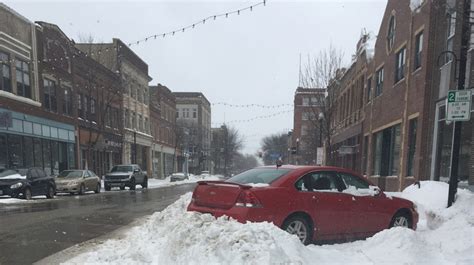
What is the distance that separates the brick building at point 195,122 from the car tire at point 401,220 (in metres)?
60.9

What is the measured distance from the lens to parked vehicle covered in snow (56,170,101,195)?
19719 millimetres

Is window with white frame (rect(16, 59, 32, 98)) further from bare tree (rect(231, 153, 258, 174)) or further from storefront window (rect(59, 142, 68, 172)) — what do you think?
bare tree (rect(231, 153, 258, 174))

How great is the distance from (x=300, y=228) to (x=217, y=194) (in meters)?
1.47

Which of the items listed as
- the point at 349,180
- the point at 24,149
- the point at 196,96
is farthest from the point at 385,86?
the point at 196,96

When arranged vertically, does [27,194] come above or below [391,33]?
below

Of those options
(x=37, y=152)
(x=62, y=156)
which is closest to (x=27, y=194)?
(x=37, y=152)

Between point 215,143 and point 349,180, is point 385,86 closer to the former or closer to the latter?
point 349,180

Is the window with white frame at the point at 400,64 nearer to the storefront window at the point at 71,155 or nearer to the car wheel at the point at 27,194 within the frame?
the car wheel at the point at 27,194

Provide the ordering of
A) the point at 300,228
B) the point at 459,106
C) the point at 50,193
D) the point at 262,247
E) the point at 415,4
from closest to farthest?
the point at 262,247, the point at 300,228, the point at 459,106, the point at 415,4, the point at 50,193

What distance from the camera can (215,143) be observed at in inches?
3529

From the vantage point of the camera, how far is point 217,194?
250 inches

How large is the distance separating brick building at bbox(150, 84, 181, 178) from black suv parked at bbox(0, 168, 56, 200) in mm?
33126

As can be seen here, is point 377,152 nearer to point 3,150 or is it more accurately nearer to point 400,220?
point 400,220

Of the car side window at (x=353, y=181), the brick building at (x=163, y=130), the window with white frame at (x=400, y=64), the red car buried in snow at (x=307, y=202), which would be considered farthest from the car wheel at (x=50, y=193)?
the brick building at (x=163, y=130)
